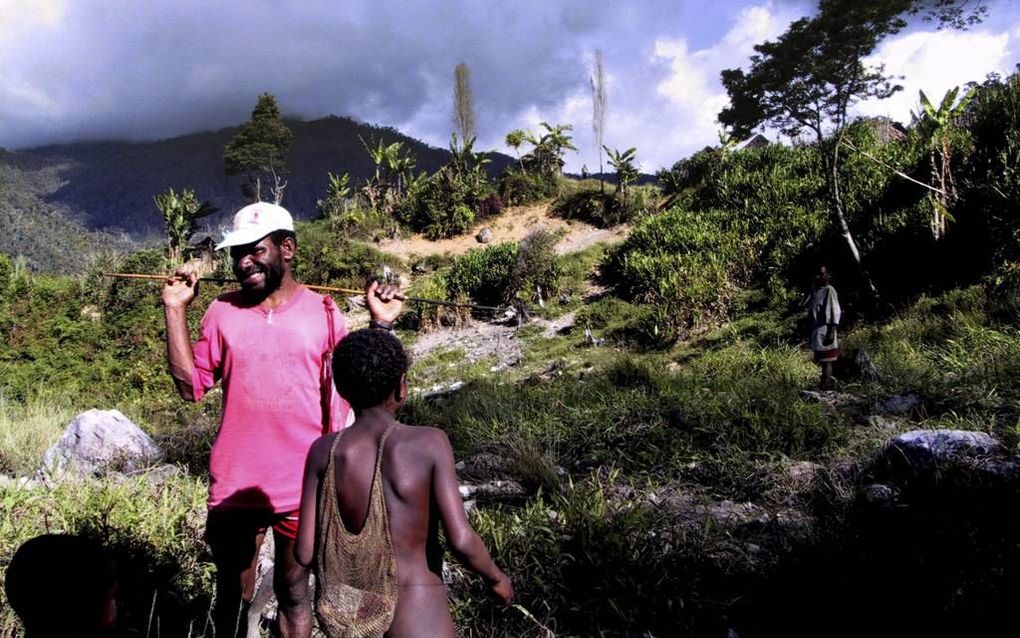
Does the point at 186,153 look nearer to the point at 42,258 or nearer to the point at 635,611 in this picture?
the point at 42,258

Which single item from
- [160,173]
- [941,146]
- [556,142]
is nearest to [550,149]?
[556,142]

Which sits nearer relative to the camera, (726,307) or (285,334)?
(285,334)

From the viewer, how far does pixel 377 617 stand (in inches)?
54.4

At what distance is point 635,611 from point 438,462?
1472mm

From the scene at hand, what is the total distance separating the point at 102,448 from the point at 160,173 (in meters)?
95.4

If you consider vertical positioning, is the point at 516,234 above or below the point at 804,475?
above

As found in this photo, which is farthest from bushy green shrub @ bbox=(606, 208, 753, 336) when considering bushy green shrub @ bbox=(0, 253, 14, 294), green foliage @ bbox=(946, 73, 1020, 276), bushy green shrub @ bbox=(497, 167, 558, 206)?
bushy green shrub @ bbox=(0, 253, 14, 294)

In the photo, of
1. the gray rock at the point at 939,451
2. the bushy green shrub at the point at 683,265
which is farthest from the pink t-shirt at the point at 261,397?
the bushy green shrub at the point at 683,265

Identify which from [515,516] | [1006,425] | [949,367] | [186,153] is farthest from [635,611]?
[186,153]

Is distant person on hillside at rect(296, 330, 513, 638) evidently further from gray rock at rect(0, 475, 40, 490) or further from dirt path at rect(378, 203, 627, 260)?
dirt path at rect(378, 203, 627, 260)

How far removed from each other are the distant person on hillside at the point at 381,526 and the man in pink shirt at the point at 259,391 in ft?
1.57

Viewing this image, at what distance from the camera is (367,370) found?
4.83 ft

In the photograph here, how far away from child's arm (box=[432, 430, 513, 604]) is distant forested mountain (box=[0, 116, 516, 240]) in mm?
65812

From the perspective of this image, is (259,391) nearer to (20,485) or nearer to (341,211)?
(20,485)
